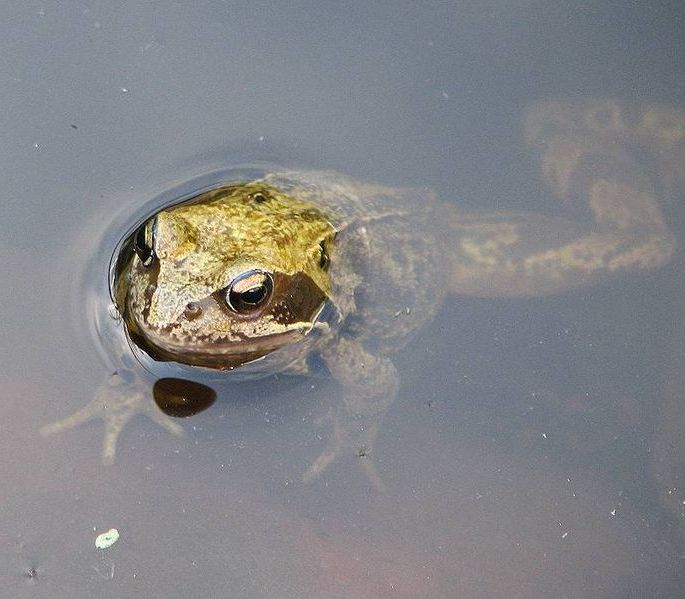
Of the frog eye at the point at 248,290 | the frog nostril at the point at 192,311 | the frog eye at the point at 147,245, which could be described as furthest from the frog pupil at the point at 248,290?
the frog eye at the point at 147,245

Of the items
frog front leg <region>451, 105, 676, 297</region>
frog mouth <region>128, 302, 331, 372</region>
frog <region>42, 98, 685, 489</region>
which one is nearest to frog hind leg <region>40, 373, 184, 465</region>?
frog <region>42, 98, 685, 489</region>

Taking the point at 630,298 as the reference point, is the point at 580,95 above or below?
above

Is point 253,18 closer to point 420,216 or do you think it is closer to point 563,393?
point 420,216

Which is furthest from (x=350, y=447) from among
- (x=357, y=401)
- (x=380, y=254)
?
(x=380, y=254)

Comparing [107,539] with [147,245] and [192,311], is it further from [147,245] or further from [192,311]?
[147,245]

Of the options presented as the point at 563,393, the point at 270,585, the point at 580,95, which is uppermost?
the point at 580,95

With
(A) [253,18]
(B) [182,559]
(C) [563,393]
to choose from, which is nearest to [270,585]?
(B) [182,559]

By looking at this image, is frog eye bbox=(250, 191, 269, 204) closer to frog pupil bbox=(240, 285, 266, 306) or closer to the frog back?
the frog back

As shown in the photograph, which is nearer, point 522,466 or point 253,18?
point 522,466
